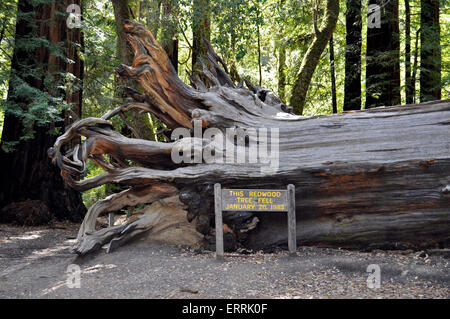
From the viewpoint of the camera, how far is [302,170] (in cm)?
690

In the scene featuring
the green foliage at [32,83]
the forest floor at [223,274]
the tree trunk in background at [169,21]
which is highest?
the tree trunk in background at [169,21]

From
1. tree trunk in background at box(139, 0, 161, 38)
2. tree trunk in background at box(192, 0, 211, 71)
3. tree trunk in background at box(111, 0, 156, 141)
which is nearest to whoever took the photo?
tree trunk in background at box(192, 0, 211, 71)

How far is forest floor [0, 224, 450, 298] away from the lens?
5035 millimetres

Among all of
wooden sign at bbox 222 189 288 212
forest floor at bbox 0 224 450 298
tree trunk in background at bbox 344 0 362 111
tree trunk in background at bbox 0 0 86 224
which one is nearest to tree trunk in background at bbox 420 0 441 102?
tree trunk in background at bbox 344 0 362 111

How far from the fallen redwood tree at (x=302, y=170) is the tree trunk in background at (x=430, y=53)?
3.13m

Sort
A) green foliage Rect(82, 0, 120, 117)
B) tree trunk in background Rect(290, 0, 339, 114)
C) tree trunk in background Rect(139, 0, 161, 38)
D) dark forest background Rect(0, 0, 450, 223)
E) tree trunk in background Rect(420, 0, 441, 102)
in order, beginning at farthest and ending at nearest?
green foliage Rect(82, 0, 120, 117), tree trunk in background Rect(290, 0, 339, 114), tree trunk in background Rect(139, 0, 161, 38), dark forest background Rect(0, 0, 450, 223), tree trunk in background Rect(420, 0, 441, 102)

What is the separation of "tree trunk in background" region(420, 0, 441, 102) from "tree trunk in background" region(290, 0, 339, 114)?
250 cm

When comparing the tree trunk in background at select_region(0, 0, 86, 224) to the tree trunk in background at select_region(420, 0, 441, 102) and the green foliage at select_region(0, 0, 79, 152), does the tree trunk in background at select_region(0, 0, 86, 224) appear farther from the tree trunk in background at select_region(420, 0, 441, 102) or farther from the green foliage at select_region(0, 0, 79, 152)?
the tree trunk in background at select_region(420, 0, 441, 102)

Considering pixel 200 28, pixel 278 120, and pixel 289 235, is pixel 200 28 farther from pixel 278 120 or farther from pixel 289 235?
pixel 289 235

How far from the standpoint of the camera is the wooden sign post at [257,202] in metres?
6.54

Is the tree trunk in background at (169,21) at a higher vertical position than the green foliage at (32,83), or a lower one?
higher

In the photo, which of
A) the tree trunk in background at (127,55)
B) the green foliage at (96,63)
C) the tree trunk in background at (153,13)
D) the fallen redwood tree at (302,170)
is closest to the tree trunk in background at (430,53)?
the fallen redwood tree at (302,170)

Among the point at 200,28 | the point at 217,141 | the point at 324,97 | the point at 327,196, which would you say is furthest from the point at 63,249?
the point at 324,97

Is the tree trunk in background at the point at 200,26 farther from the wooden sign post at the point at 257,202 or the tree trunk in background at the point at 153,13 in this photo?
the wooden sign post at the point at 257,202
